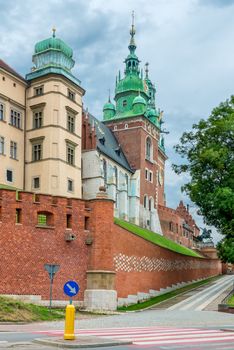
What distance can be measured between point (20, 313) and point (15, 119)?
31.4m

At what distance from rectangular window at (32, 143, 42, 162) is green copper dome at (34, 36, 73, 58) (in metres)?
9.75

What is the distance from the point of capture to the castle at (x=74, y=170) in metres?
29.4

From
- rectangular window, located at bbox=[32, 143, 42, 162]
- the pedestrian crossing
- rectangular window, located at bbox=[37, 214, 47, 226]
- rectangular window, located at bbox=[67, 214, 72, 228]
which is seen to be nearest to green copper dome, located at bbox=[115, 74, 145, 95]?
rectangular window, located at bbox=[32, 143, 42, 162]

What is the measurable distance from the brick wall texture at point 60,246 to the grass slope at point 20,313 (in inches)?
169

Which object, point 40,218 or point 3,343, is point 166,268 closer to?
point 40,218

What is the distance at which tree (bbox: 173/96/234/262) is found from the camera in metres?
38.5

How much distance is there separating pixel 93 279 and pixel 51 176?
20777mm

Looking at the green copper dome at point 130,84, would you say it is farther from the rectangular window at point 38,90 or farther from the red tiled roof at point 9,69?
the red tiled roof at point 9,69

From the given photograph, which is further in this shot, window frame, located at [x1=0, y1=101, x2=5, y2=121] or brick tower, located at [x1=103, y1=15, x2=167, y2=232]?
brick tower, located at [x1=103, y1=15, x2=167, y2=232]

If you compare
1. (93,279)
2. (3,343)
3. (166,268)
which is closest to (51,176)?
(166,268)

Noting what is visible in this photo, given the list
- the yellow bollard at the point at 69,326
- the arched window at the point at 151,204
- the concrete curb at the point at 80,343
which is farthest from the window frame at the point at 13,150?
the concrete curb at the point at 80,343

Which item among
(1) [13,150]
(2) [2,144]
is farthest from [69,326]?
(1) [13,150]

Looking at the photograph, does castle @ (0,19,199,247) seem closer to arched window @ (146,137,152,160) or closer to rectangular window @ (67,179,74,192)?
rectangular window @ (67,179,74,192)

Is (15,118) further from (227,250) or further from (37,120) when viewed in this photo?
(227,250)
